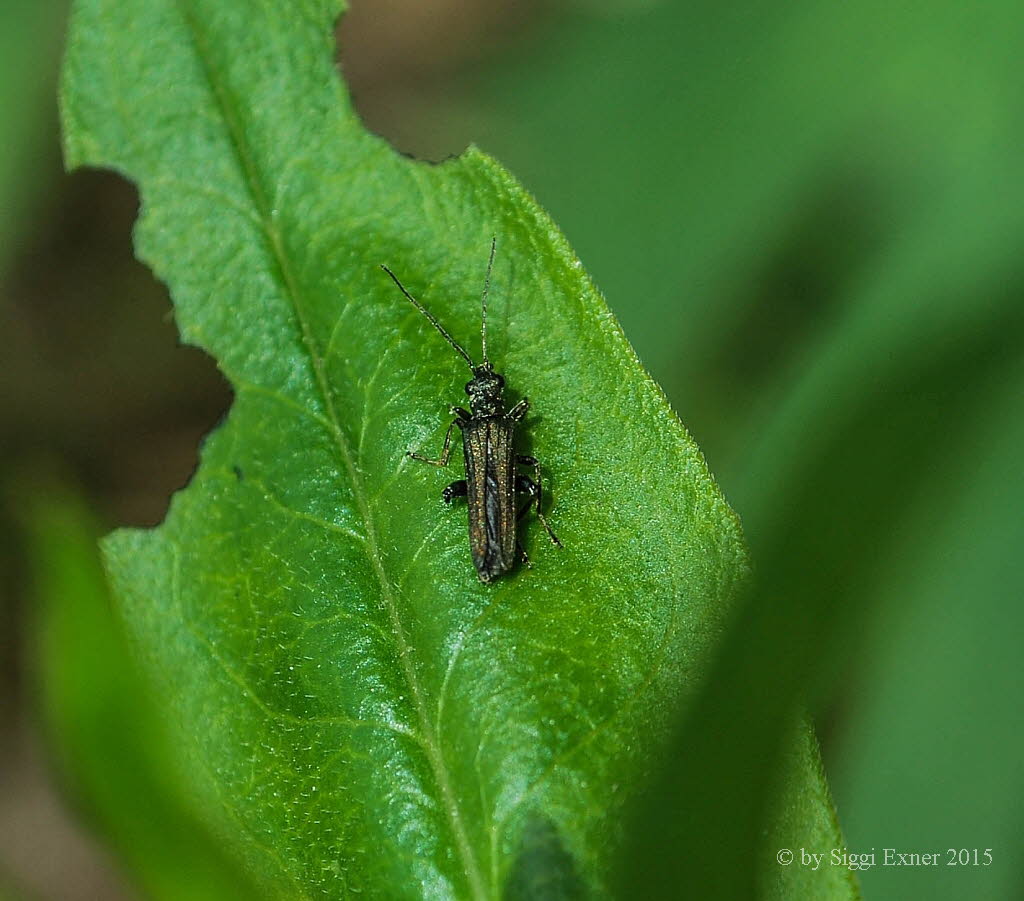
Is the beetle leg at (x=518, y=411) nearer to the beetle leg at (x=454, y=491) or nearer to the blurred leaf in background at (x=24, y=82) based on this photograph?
the beetle leg at (x=454, y=491)

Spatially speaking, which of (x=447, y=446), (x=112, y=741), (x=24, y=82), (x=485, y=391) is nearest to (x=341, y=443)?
(x=447, y=446)

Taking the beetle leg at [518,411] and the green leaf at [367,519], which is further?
the beetle leg at [518,411]

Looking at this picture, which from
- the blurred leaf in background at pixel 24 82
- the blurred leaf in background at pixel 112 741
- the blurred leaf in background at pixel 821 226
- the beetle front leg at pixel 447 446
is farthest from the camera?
the blurred leaf in background at pixel 24 82

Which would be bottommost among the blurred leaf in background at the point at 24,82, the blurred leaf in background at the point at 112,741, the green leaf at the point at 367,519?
the blurred leaf in background at the point at 112,741

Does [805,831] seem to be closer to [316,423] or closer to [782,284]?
[316,423]

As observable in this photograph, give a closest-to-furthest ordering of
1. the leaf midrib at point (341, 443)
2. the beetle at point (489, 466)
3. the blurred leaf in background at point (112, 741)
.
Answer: the blurred leaf in background at point (112, 741) < the leaf midrib at point (341, 443) < the beetle at point (489, 466)

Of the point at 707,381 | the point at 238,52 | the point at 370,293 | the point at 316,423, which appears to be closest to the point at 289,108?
the point at 238,52

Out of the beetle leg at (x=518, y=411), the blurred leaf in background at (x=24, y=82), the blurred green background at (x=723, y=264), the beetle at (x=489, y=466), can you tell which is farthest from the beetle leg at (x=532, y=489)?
the blurred leaf in background at (x=24, y=82)

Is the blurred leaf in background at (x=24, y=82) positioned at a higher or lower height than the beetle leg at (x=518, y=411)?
higher
